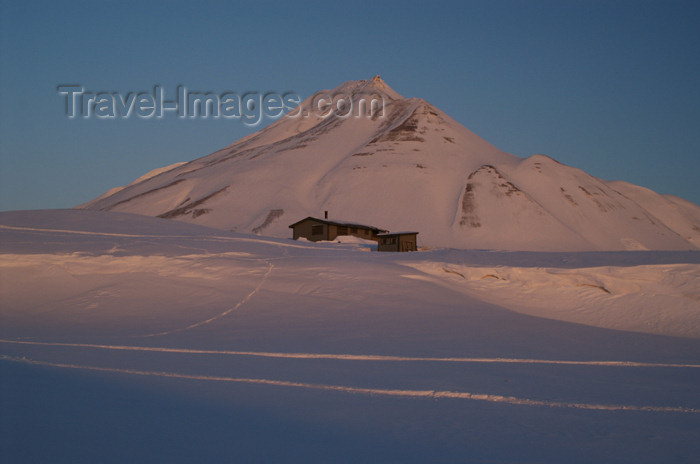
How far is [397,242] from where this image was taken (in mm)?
49406

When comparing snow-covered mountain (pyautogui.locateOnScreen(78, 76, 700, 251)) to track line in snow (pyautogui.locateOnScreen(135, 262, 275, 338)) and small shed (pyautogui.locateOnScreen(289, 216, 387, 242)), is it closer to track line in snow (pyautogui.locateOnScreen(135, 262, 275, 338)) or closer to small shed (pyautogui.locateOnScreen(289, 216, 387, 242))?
small shed (pyautogui.locateOnScreen(289, 216, 387, 242))

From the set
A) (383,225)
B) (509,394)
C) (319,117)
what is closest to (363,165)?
(383,225)

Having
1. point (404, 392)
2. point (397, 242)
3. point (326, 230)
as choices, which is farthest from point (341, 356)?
point (326, 230)

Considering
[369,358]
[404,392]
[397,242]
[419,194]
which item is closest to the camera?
[404,392]

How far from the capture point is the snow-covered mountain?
10144 cm

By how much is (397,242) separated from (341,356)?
3891cm

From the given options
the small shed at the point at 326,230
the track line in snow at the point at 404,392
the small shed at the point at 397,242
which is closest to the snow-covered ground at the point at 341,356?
the track line in snow at the point at 404,392

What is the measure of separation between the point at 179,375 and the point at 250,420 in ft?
8.62

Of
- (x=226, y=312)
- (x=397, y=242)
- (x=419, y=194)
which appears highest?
(x=419, y=194)

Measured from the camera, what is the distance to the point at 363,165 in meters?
126

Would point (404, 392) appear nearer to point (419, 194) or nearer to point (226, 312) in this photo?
point (226, 312)

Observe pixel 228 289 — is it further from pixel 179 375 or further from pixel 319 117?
pixel 319 117

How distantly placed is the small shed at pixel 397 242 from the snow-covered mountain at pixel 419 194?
41.4m

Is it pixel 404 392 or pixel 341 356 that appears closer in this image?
pixel 404 392
